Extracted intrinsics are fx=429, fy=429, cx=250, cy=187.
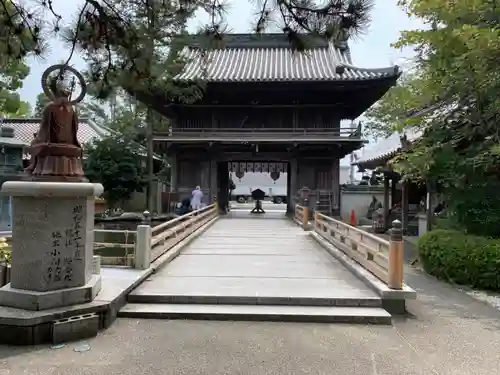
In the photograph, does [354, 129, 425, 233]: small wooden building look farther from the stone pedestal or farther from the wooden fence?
the stone pedestal

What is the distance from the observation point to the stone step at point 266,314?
216 inches

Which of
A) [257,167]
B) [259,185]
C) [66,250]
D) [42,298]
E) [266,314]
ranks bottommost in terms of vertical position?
[266,314]

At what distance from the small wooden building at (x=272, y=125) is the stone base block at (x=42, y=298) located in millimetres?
14365

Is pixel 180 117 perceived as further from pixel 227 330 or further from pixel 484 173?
pixel 227 330

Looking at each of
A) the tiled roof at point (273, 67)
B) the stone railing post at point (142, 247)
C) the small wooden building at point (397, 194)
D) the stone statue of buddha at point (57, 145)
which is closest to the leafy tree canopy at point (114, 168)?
the tiled roof at point (273, 67)

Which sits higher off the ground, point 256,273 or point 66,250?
point 66,250

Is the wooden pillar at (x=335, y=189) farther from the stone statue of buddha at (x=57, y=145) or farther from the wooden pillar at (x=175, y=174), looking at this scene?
the stone statue of buddha at (x=57, y=145)

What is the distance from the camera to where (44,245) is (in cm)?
481

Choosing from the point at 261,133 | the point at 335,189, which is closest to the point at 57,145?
the point at 261,133

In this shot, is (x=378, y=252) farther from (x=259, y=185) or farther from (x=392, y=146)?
(x=259, y=185)

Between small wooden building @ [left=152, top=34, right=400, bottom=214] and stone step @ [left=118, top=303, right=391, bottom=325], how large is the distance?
1335cm

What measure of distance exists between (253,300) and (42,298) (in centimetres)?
268

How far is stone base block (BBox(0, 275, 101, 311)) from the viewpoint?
4660mm

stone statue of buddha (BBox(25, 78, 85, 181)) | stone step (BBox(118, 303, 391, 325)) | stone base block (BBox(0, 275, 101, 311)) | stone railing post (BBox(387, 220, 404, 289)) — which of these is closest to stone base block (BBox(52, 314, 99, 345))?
stone base block (BBox(0, 275, 101, 311))
